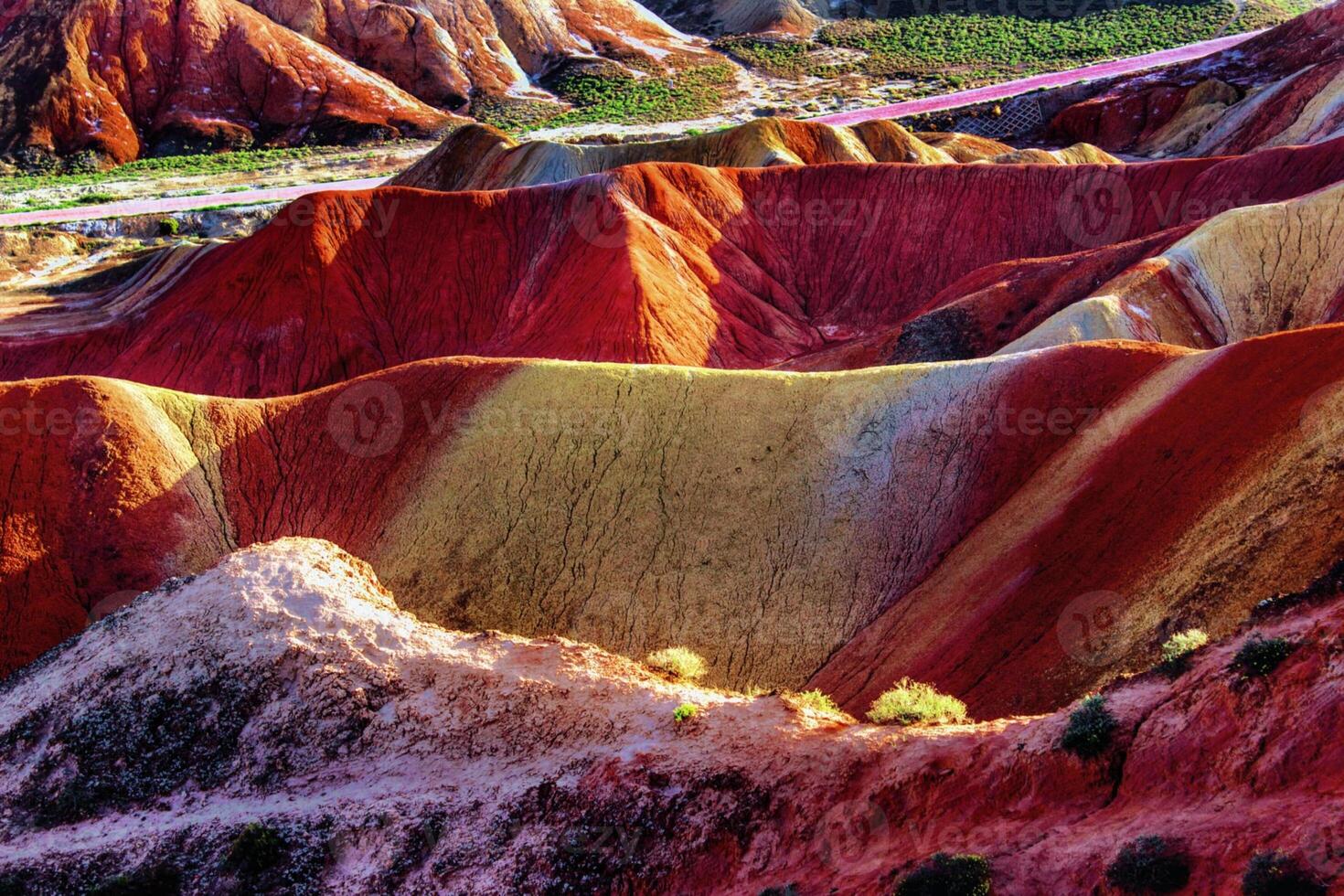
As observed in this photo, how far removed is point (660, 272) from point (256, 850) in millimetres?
31698

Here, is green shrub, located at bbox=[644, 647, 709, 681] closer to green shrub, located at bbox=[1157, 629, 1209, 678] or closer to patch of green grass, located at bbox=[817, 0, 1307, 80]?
green shrub, located at bbox=[1157, 629, 1209, 678]

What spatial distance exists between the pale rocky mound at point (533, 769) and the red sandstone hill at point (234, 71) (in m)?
69.1

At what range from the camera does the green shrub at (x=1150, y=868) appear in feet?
24.6

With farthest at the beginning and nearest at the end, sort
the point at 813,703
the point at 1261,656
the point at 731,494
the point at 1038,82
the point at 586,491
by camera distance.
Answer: the point at 1038,82 → the point at 586,491 → the point at 731,494 → the point at 813,703 → the point at 1261,656

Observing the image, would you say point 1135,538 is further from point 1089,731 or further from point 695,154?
point 695,154

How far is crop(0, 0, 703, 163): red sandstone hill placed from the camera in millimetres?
71875

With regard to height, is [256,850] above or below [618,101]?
below

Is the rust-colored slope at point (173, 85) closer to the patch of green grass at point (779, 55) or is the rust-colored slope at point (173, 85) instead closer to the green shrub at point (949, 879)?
the patch of green grass at point (779, 55)

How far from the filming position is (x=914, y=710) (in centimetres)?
1199

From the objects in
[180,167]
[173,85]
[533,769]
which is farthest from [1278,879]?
[173,85]

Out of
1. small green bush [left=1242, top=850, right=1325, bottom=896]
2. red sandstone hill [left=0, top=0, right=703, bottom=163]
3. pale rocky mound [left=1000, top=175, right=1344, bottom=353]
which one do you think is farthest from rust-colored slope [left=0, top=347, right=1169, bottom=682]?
red sandstone hill [left=0, top=0, right=703, bottom=163]

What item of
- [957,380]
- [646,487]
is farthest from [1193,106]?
[646,487]

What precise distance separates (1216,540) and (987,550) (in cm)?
452

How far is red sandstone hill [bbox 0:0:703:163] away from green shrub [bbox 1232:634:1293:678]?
3017 inches
